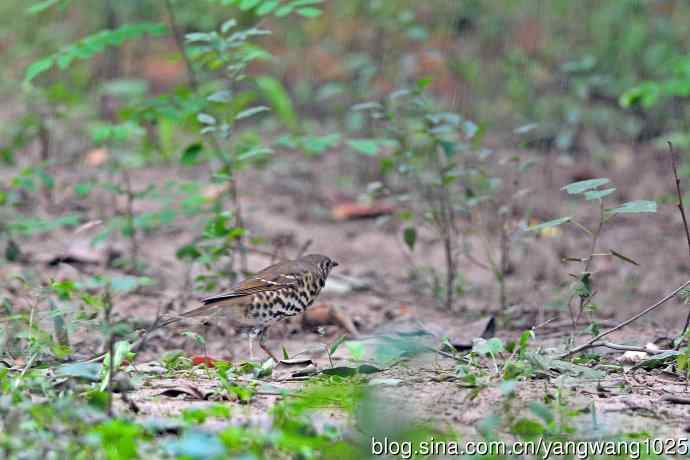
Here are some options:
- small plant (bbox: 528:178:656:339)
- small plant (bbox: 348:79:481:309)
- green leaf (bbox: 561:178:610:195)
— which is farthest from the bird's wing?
green leaf (bbox: 561:178:610:195)

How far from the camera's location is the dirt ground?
13.3 ft

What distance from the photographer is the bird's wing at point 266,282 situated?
523 cm

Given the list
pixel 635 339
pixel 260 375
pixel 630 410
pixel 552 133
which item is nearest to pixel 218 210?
pixel 260 375

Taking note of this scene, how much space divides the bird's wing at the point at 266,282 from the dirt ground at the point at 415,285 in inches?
14.7

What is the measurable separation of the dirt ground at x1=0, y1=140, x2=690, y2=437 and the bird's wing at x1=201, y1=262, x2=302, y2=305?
0.37 metres

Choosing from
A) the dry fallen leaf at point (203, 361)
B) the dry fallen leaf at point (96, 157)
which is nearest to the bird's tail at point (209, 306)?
the dry fallen leaf at point (203, 361)

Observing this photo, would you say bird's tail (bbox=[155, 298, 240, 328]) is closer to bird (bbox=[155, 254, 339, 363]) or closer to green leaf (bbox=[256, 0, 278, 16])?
bird (bbox=[155, 254, 339, 363])

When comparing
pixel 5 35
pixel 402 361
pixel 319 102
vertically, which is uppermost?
pixel 402 361

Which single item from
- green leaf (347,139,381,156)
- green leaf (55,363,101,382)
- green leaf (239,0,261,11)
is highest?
green leaf (239,0,261,11)

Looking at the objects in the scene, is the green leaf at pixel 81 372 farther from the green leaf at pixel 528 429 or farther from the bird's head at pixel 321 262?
the bird's head at pixel 321 262

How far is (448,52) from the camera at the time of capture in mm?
9953

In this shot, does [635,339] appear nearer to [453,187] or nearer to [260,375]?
[260,375]

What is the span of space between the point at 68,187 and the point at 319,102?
2917 millimetres

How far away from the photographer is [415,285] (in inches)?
275
